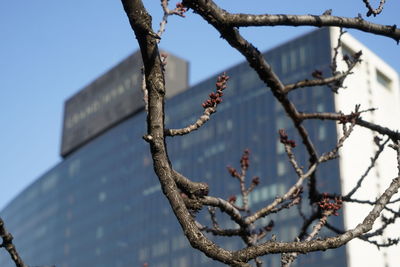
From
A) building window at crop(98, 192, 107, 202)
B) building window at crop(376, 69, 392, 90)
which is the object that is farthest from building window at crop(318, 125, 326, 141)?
building window at crop(98, 192, 107, 202)

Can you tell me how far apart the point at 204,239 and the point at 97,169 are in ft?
368

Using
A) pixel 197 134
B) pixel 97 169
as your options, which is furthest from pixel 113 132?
pixel 197 134

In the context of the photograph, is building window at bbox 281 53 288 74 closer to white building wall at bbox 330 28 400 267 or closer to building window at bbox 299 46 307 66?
building window at bbox 299 46 307 66

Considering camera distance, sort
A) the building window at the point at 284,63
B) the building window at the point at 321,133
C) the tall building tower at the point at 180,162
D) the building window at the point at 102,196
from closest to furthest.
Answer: the building window at the point at 321,133 < the tall building tower at the point at 180,162 < the building window at the point at 284,63 < the building window at the point at 102,196

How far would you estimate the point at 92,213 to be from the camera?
111 meters

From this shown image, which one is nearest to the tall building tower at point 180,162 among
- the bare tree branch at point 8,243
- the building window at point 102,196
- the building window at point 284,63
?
the building window at point 284,63

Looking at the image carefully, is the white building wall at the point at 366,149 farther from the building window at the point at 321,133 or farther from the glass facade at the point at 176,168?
the building window at the point at 321,133

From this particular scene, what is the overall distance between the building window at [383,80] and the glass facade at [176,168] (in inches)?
431

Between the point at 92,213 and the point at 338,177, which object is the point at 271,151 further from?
the point at 92,213

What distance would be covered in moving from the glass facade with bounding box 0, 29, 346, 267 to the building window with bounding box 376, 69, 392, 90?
10.9 metres

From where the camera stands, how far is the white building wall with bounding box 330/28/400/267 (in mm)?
73262

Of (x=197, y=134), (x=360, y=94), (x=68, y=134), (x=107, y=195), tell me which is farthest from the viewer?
(x=68, y=134)

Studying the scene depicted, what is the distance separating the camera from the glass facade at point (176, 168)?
3189 inches

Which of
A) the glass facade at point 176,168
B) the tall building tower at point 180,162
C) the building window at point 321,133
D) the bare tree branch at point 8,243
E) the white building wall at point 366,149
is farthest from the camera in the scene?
the glass facade at point 176,168
